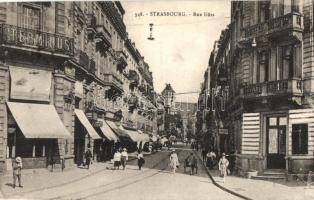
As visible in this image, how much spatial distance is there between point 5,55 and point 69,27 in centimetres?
519

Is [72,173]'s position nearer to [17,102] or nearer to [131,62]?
[17,102]

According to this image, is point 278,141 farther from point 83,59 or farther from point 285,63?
point 83,59

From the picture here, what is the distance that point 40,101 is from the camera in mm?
23891

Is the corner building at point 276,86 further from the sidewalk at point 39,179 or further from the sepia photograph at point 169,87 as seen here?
the sidewalk at point 39,179

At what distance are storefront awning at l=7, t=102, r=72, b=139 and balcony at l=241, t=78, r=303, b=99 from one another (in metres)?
9.56

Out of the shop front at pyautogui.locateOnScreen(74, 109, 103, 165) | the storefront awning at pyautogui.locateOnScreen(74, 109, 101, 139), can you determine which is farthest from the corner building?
the shop front at pyautogui.locateOnScreen(74, 109, 103, 165)

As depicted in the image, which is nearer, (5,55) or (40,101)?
(5,55)

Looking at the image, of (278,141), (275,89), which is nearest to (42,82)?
(275,89)

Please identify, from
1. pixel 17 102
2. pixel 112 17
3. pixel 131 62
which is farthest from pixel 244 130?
pixel 131 62

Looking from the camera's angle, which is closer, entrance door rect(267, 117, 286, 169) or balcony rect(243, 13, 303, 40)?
balcony rect(243, 13, 303, 40)

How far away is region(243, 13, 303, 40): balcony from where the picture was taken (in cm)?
2344

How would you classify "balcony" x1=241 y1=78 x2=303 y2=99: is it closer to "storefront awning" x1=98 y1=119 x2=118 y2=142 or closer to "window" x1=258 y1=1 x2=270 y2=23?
"window" x1=258 y1=1 x2=270 y2=23

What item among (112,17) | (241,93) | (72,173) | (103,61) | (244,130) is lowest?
(72,173)

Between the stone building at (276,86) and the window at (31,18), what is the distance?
1046 centimetres
